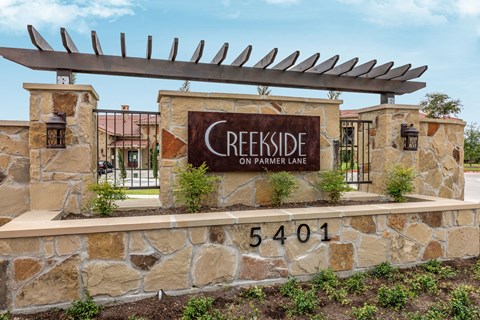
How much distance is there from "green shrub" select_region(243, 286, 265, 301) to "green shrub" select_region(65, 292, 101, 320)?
4.58 feet

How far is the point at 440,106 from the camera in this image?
2623cm

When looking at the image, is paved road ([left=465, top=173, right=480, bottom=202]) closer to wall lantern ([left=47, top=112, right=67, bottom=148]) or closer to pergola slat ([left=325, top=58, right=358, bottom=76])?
pergola slat ([left=325, top=58, right=358, bottom=76])

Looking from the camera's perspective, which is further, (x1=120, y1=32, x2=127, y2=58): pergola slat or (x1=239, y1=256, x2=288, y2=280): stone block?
(x1=120, y1=32, x2=127, y2=58): pergola slat

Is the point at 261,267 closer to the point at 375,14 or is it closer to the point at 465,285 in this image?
the point at 465,285

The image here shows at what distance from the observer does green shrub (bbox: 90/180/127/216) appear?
11.4ft

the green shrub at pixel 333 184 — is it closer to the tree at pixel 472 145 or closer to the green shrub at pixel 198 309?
the green shrub at pixel 198 309

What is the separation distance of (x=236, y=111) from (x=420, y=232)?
290 centimetres

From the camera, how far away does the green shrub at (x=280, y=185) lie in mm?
3971

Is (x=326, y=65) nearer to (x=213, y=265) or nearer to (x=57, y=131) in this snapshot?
(x=213, y=265)

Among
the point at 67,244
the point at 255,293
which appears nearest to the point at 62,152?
the point at 67,244

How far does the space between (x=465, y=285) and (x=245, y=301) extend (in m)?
2.49

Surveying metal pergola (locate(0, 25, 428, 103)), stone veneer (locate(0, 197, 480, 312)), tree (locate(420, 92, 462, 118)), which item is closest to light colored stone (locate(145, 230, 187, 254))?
stone veneer (locate(0, 197, 480, 312))

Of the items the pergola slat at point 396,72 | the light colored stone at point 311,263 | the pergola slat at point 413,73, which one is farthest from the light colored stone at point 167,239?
the pergola slat at point 413,73

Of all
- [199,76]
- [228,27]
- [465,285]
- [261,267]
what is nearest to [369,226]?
[465,285]
